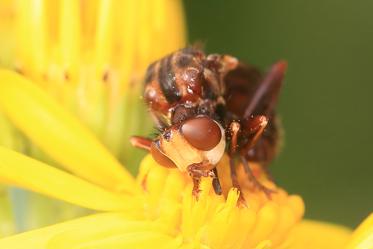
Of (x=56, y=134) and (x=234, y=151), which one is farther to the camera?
(x=56, y=134)

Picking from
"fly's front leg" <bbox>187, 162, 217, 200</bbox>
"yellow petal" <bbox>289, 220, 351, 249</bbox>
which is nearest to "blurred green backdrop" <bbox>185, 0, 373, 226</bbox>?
"yellow petal" <bbox>289, 220, 351, 249</bbox>

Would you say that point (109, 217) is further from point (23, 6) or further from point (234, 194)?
point (23, 6)

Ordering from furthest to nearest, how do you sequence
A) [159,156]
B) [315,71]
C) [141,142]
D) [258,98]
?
[315,71] → [258,98] → [141,142] → [159,156]

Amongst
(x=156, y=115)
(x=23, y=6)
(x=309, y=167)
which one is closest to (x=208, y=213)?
A: (x=156, y=115)

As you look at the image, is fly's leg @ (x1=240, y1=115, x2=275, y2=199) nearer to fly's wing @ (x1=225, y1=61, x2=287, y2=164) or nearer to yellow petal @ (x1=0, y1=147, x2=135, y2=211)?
fly's wing @ (x1=225, y1=61, x2=287, y2=164)

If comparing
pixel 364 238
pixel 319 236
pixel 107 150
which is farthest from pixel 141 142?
pixel 319 236

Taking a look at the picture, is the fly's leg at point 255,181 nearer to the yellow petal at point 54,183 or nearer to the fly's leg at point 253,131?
the fly's leg at point 253,131

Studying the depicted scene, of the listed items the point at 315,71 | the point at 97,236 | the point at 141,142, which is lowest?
the point at 315,71

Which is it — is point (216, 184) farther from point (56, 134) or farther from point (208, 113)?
point (56, 134)
